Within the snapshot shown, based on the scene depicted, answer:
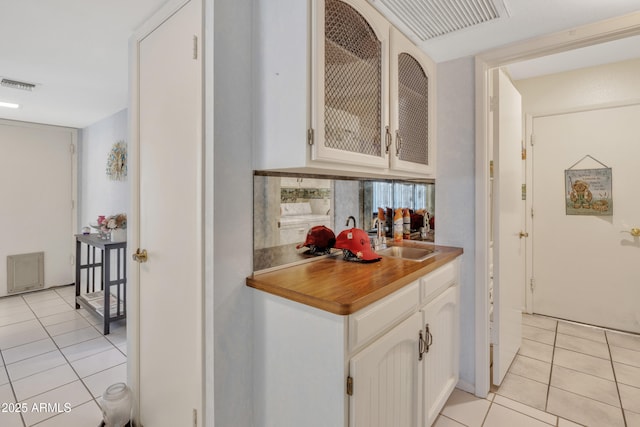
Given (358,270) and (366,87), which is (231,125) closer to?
(366,87)

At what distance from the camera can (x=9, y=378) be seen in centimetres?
224

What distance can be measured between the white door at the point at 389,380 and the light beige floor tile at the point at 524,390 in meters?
0.93

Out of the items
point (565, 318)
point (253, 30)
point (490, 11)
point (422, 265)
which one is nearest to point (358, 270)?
point (422, 265)

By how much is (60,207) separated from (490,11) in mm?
5110

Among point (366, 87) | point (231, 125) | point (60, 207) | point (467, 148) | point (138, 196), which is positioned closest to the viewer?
point (231, 125)

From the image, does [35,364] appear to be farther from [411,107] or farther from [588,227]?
[588,227]

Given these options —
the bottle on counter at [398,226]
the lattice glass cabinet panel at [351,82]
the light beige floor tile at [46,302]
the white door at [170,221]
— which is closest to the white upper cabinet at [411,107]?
the lattice glass cabinet panel at [351,82]

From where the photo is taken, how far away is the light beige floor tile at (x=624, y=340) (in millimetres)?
2584

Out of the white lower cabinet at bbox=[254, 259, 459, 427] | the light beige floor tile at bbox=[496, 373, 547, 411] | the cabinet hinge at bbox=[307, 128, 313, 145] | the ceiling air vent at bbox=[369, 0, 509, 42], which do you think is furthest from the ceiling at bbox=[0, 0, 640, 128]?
the light beige floor tile at bbox=[496, 373, 547, 411]

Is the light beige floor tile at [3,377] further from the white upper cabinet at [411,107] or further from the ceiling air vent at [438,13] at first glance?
the ceiling air vent at [438,13]

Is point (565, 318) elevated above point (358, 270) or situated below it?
below

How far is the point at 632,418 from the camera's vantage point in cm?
179

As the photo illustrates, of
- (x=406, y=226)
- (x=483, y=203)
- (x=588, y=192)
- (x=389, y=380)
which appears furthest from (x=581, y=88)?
(x=389, y=380)

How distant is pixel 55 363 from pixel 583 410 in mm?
3520
